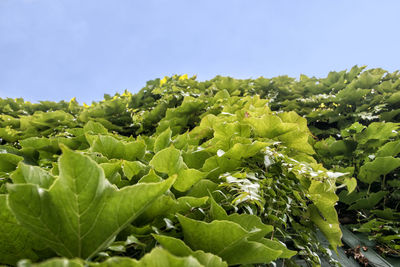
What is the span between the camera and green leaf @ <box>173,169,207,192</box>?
1010 millimetres

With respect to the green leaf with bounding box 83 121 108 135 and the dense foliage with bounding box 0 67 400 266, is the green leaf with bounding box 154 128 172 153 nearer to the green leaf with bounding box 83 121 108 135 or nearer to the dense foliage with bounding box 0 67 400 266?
the dense foliage with bounding box 0 67 400 266

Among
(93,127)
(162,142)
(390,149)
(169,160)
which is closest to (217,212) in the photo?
(169,160)

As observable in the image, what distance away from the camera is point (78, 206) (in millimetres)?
628

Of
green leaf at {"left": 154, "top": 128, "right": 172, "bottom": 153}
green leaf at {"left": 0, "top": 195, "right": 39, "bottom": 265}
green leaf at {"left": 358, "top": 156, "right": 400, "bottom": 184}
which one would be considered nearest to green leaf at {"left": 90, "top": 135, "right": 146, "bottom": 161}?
green leaf at {"left": 154, "top": 128, "right": 172, "bottom": 153}

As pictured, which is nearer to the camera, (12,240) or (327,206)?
(12,240)

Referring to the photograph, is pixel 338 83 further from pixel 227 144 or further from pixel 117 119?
pixel 227 144

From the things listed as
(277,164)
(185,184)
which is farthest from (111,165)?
(277,164)

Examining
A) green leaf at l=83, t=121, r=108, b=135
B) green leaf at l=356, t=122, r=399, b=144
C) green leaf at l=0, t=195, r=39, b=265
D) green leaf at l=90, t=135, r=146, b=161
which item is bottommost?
green leaf at l=0, t=195, r=39, b=265

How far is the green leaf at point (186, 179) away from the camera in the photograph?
3.31ft

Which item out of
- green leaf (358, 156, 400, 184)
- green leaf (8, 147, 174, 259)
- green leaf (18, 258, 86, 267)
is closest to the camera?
green leaf (18, 258, 86, 267)

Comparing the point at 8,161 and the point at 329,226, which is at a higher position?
the point at 8,161

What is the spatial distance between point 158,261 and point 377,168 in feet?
6.60

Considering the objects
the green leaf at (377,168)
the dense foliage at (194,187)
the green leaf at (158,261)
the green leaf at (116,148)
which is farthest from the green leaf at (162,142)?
the green leaf at (377,168)

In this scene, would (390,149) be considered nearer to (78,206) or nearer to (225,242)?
(225,242)
